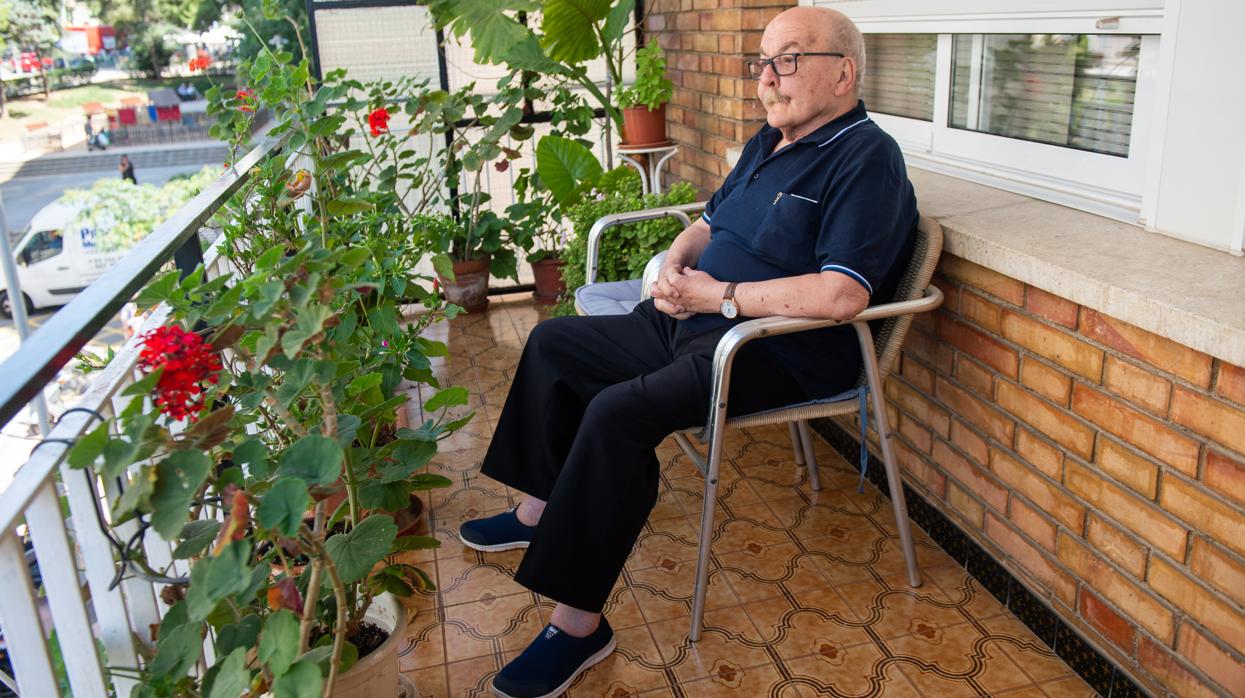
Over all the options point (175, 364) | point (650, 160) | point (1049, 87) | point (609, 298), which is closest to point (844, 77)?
point (1049, 87)

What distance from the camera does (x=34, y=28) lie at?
20859 mm

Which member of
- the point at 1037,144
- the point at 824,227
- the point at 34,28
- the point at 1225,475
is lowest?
the point at 1225,475

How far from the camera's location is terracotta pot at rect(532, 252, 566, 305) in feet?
15.4

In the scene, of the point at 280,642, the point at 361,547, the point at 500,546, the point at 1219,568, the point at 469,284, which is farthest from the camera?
the point at 469,284

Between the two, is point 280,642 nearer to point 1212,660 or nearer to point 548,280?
point 1212,660

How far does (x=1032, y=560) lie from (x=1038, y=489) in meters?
0.17

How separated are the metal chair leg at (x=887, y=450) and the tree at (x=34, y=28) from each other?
2177cm

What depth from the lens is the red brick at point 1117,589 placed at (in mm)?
1756

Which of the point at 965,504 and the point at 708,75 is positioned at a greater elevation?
the point at 708,75

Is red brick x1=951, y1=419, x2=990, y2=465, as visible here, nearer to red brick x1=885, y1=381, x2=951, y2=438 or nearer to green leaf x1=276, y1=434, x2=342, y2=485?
red brick x1=885, y1=381, x2=951, y2=438

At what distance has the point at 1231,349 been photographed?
146 centimetres

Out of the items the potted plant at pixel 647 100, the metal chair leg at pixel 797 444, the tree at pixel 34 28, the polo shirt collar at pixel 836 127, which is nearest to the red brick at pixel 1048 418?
the polo shirt collar at pixel 836 127

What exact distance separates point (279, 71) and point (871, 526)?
78.3 inches

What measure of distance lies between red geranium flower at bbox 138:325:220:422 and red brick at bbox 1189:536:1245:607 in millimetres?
1575
